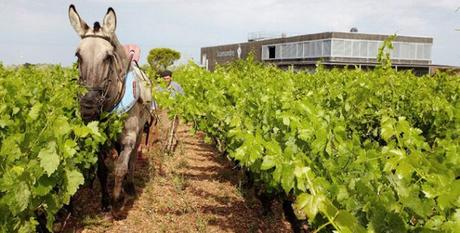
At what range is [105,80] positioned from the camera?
482cm

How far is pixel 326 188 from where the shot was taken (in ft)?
8.41

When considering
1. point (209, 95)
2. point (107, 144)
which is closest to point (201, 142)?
point (209, 95)

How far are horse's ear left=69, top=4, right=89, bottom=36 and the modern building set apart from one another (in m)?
43.5

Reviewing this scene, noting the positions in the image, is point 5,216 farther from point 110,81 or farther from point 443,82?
point 443,82

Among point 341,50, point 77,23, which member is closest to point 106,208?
point 77,23

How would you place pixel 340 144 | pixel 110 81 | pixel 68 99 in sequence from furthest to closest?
1. pixel 110 81
2. pixel 68 99
3. pixel 340 144

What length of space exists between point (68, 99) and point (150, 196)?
2.84 m

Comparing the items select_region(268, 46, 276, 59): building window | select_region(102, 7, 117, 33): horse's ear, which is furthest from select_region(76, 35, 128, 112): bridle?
select_region(268, 46, 276, 59): building window

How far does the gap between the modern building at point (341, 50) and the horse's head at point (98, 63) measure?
143 ft

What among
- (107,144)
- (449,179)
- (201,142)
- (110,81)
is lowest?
(201,142)

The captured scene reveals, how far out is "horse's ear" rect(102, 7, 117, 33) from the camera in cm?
505

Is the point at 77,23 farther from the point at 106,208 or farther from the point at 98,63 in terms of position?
the point at 106,208

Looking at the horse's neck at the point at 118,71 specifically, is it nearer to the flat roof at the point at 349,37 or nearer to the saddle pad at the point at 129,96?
the saddle pad at the point at 129,96

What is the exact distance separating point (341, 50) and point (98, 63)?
1914 inches
